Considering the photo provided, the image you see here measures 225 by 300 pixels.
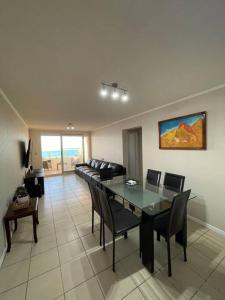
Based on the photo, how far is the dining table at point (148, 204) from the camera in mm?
1625

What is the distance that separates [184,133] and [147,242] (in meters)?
2.05

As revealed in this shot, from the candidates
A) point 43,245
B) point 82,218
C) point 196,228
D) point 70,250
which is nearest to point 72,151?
point 82,218

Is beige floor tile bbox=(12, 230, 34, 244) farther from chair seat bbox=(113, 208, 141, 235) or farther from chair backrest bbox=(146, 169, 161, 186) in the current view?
chair backrest bbox=(146, 169, 161, 186)

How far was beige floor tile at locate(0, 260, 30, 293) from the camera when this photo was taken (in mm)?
1513

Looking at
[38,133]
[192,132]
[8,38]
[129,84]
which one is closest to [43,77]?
[8,38]

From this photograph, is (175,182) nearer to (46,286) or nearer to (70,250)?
(70,250)

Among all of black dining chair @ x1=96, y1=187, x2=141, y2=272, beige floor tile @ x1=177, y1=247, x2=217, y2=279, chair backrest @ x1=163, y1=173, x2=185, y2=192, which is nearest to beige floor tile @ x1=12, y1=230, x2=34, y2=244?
black dining chair @ x1=96, y1=187, x2=141, y2=272

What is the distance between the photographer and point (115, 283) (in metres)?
1.50

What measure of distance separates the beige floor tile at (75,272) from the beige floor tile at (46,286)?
0.21 ft

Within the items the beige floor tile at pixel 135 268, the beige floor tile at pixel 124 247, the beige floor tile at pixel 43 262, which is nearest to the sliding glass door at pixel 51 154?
the beige floor tile at pixel 43 262

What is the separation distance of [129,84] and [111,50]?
76cm

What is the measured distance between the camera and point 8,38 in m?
1.14

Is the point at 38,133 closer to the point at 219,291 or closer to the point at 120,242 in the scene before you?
the point at 120,242

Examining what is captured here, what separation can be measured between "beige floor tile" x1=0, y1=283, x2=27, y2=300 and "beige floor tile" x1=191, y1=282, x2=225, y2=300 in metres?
1.72
